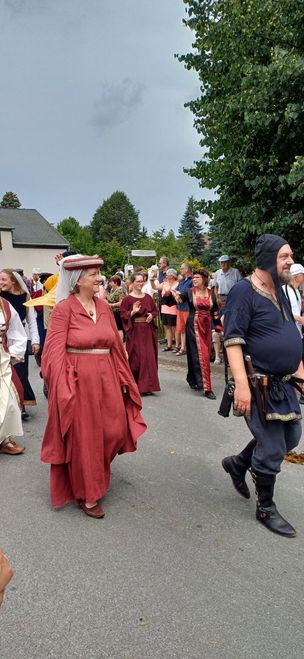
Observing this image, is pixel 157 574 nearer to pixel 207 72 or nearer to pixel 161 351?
pixel 161 351

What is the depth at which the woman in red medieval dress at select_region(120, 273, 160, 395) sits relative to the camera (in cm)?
777

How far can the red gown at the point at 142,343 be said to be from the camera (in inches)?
305

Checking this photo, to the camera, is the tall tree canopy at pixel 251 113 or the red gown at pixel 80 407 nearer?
the red gown at pixel 80 407

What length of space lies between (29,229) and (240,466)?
5287cm

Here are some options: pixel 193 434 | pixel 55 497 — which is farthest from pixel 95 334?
pixel 193 434

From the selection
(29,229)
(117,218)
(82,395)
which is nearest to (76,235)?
(117,218)

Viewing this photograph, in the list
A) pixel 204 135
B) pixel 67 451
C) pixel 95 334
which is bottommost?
pixel 67 451

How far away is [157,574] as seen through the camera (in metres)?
3.02

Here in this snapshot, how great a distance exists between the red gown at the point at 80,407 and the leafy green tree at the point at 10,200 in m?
83.0

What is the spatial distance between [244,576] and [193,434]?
285 cm

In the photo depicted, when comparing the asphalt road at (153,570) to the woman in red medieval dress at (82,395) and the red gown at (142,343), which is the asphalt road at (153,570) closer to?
the woman in red medieval dress at (82,395)

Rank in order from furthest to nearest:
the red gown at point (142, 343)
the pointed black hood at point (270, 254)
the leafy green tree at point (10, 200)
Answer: the leafy green tree at point (10, 200), the red gown at point (142, 343), the pointed black hood at point (270, 254)

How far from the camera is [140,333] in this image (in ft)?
26.0

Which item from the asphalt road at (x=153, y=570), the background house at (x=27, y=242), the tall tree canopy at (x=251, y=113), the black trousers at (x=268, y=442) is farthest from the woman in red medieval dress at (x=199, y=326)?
the background house at (x=27, y=242)
